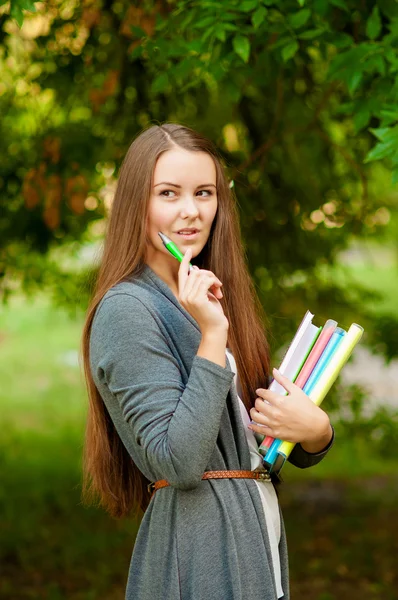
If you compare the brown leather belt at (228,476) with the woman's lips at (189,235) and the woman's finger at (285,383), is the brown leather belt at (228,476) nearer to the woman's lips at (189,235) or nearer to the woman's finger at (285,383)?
the woman's finger at (285,383)

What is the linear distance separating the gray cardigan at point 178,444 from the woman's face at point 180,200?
109 mm

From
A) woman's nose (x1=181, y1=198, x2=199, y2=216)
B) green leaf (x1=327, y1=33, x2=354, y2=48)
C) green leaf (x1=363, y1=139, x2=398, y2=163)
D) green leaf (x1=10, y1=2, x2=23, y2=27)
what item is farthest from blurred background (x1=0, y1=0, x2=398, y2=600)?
woman's nose (x1=181, y1=198, x2=199, y2=216)

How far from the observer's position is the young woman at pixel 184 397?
1860mm

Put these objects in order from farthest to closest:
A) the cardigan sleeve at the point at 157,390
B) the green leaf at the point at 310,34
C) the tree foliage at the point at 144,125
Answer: the tree foliage at the point at 144,125, the green leaf at the point at 310,34, the cardigan sleeve at the point at 157,390

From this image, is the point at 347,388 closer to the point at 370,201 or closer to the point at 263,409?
the point at 370,201

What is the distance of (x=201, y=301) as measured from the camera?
1890mm

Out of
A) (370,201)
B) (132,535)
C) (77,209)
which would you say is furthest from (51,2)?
(132,535)

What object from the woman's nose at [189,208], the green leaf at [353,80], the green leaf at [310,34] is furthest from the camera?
the green leaf at [310,34]

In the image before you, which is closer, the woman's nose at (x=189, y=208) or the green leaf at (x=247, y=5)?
the woman's nose at (x=189, y=208)

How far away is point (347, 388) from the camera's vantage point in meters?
5.22

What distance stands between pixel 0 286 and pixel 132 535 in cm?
211

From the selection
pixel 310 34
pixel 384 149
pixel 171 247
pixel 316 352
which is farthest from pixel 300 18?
pixel 316 352

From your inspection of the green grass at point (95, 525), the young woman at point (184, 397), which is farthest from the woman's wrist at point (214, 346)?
the green grass at point (95, 525)

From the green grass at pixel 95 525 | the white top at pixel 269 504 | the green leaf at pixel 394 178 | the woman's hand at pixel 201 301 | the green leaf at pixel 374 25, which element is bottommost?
the green grass at pixel 95 525
